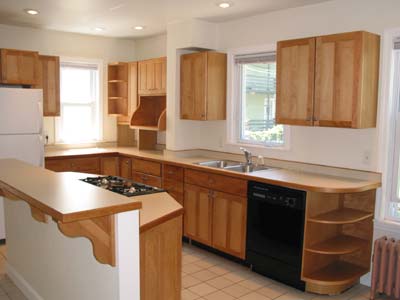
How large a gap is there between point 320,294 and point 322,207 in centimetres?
73

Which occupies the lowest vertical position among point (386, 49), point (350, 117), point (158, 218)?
point (158, 218)

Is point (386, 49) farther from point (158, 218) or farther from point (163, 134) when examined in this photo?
point (163, 134)

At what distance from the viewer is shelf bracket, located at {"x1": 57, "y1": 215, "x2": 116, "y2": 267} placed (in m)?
1.90

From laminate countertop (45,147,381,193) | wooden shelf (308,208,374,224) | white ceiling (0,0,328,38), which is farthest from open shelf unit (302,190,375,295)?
white ceiling (0,0,328,38)

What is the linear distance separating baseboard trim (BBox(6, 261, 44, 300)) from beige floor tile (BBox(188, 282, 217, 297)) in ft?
4.04

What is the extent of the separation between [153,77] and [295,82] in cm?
234

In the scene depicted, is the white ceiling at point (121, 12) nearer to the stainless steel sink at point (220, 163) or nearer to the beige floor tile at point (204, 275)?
the stainless steel sink at point (220, 163)

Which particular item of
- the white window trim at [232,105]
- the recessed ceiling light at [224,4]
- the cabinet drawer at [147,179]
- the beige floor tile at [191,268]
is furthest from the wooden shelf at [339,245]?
the recessed ceiling light at [224,4]

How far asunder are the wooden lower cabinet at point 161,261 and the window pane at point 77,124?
3.81 metres

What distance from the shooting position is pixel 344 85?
340 centimetres

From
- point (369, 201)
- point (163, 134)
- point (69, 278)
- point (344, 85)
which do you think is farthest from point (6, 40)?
point (369, 201)

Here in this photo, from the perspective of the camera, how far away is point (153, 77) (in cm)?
550

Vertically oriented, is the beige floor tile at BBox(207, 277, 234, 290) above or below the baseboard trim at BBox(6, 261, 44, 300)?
below

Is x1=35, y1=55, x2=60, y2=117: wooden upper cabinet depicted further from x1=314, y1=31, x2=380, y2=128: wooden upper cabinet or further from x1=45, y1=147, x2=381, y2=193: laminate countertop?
x1=314, y1=31, x2=380, y2=128: wooden upper cabinet
